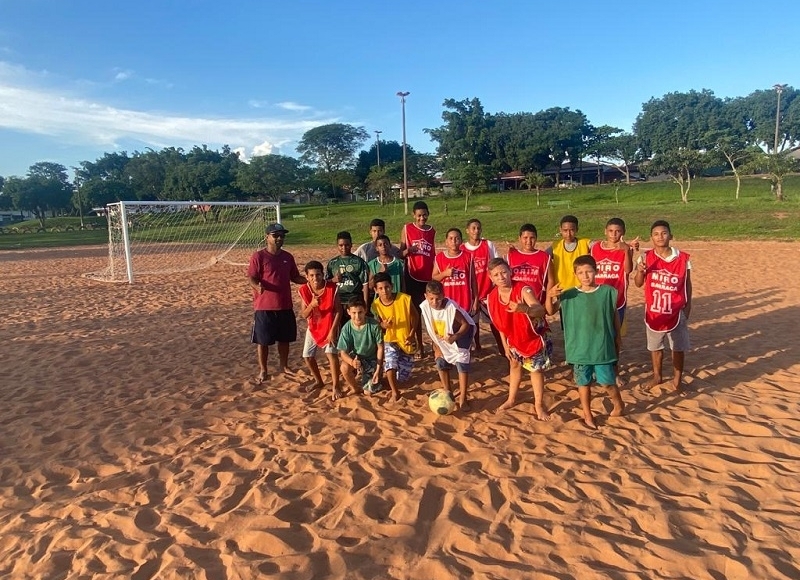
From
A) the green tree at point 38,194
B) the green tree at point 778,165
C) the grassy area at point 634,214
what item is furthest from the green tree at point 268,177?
the green tree at point 778,165

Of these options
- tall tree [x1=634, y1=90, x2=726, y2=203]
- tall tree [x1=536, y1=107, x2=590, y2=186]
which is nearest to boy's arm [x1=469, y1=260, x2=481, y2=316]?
tall tree [x1=536, y1=107, x2=590, y2=186]

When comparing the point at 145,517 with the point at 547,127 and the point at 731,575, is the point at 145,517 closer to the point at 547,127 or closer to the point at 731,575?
the point at 731,575

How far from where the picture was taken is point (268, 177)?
53.2 meters

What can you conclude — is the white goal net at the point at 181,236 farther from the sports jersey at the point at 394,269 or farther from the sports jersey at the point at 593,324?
the sports jersey at the point at 593,324

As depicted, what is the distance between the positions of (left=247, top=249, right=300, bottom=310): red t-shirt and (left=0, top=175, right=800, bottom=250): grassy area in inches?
760

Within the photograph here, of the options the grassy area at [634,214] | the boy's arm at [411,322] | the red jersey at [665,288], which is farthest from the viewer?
the grassy area at [634,214]

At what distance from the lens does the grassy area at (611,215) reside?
2133cm

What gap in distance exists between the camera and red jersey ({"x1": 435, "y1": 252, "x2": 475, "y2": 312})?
5465 millimetres

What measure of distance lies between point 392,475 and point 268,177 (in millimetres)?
52853

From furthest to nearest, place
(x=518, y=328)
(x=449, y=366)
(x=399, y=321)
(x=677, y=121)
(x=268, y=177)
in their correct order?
(x=677, y=121) < (x=268, y=177) < (x=399, y=321) < (x=449, y=366) < (x=518, y=328)

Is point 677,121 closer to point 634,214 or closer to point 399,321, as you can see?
point 634,214

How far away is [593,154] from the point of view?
193 feet

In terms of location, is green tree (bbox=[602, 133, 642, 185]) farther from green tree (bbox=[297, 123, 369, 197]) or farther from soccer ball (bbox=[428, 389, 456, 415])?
soccer ball (bbox=[428, 389, 456, 415])

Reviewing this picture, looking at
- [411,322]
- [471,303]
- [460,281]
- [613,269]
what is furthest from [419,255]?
[613,269]
